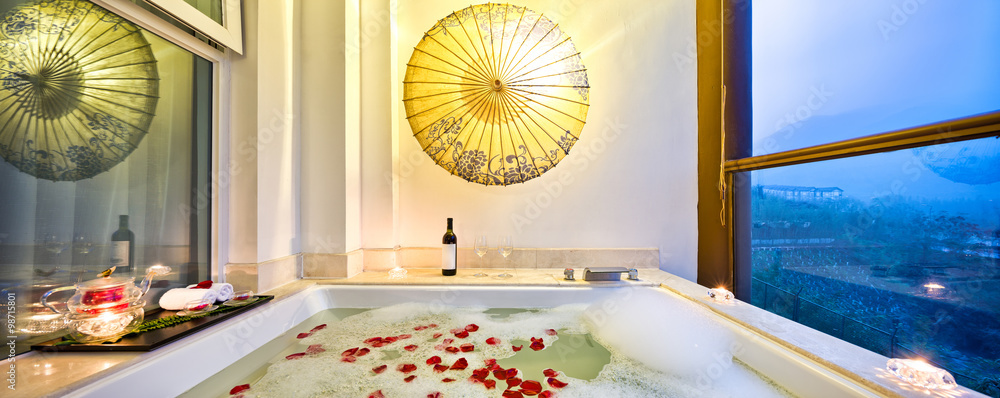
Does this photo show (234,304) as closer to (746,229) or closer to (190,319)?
(190,319)

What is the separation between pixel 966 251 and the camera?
954mm

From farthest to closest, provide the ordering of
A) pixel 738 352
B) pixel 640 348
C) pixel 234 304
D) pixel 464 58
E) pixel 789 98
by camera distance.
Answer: pixel 464 58, pixel 789 98, pixel 234 304, pixel 640 348, pixel 738 352

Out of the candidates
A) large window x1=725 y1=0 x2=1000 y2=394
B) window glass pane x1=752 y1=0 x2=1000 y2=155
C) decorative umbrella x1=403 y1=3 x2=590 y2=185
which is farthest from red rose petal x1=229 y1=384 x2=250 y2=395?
window glass pane x1=752 y1=0 x2=1000 y2=155

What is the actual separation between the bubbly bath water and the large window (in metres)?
0.54

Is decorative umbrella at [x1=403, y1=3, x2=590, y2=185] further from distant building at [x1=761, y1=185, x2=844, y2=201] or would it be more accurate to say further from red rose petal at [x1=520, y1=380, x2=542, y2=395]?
red rose petal at [x1=520, y1=380, x2=542, y2=395]

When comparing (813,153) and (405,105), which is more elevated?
(405,105)

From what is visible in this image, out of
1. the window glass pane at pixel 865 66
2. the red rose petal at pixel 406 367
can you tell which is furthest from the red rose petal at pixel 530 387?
the window glass pane at pixel 865 66

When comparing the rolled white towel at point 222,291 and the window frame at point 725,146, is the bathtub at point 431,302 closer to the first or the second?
the rolled white towel at point 222,291

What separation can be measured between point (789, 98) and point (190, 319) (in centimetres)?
244

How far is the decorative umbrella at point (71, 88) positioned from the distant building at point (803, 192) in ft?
8.17

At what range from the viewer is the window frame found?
1.83 m

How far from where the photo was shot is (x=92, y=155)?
3.58ft

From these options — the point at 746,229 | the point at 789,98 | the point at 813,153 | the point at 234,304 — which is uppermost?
the point at 789,98

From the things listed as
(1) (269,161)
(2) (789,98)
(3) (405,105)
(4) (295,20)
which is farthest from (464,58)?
(2) (789,98)
